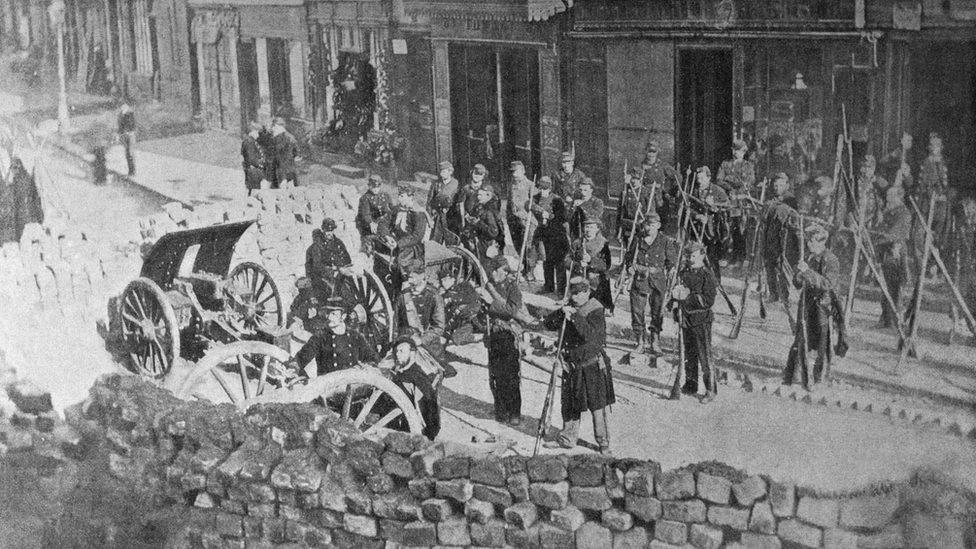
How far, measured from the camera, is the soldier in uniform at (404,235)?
26.5 feet

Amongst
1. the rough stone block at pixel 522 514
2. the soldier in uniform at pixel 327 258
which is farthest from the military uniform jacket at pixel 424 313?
the rough stone block at pixel 522 514

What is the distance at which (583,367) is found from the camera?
7277mm

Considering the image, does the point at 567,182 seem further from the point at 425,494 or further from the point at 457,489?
the point at 425,494

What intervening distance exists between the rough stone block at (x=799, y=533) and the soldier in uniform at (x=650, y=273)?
3.97ft

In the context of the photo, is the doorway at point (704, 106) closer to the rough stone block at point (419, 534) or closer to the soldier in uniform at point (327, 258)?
the soldier in uniform at point (327, 258)

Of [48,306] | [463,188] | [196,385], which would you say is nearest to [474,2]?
[463,188]

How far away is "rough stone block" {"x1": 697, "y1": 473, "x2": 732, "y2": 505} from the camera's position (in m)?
6.88

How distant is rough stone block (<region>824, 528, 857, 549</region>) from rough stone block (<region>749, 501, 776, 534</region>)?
282 millimetres

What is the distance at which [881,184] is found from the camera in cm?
646

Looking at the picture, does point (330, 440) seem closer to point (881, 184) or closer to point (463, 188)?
point (463, 188)

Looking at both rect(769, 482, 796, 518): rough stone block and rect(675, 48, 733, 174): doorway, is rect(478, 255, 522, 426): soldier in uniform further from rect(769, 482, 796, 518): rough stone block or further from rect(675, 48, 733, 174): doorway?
rect(769, 482, 796, 518): rough stone block

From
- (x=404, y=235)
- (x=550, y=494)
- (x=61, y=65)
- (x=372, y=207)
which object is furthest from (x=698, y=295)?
(x=61, y=65)

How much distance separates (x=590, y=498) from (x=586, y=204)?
169 cm

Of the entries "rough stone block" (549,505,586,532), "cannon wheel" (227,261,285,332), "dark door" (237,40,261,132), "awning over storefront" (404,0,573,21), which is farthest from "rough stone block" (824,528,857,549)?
"dark door" (237,40,261,132)
